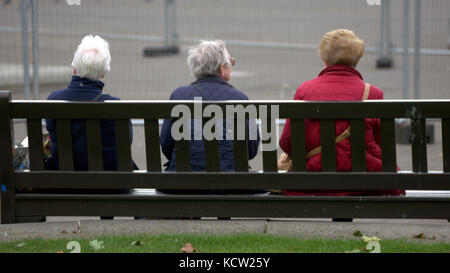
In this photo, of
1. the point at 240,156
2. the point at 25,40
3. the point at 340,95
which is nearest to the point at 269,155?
the point at 240,156

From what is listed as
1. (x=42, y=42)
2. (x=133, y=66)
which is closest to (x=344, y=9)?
(x=133, y=66)

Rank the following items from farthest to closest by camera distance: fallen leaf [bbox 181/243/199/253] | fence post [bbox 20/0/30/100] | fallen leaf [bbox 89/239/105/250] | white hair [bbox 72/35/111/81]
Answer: fence post [bbox 20/0/30/100] < white hair [bbox 72/35/111/81] < fallen leaf [bbox 89/239/105/250] < fallen leaf [bbox 181/243/199/253]

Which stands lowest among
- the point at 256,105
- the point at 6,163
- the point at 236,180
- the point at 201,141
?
the point at 236,180

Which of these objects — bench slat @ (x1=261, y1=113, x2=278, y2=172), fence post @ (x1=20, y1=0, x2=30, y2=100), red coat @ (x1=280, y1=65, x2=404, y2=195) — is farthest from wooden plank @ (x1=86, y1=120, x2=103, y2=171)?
fence post @ (x1=20, y1=0, x2=30, y2=100)

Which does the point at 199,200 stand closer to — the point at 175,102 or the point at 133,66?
the point at 175,102

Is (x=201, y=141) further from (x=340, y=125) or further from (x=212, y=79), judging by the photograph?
(x=340, y=125)

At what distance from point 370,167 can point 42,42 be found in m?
11.1

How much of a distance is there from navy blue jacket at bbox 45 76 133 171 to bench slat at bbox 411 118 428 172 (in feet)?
6.04

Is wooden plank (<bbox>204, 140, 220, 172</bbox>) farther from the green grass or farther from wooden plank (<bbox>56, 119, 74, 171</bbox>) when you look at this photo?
wooden plank (<bbox>56, 119, 74, 171</bbox>)

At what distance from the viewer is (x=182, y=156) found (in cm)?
529

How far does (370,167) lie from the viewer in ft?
17.4

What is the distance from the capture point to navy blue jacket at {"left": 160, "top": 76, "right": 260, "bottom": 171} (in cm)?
544

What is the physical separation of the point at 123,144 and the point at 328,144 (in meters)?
1.31

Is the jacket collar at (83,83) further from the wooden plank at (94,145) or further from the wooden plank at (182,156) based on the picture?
the wooden plank at (182,156)
